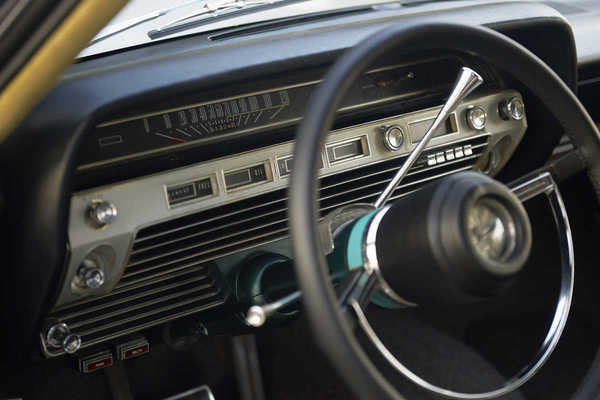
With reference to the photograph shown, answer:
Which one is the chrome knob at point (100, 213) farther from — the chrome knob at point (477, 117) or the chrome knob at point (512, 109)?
the chrome knob at point (512, 109)

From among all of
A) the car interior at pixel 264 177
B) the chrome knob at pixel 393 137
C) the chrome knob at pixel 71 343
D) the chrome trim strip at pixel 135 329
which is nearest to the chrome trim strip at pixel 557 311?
the car interior at pixel 264 177

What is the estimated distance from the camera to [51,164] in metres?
1.07

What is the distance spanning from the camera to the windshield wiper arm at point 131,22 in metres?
1.42

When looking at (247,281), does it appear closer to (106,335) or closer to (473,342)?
(106,335)

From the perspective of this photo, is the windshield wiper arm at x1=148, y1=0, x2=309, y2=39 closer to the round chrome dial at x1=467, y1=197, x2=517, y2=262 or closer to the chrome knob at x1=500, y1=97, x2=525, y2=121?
the chrome knob at x1=500, y1=97, x2=525, y2=121

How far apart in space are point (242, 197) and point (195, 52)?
0.91 feet

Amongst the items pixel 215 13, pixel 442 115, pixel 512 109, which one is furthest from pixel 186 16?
pixel 512 109

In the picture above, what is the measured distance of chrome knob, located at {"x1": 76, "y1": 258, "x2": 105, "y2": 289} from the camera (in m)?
1.27

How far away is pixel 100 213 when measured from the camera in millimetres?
1201

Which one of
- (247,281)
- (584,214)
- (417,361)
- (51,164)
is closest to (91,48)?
(51,164)

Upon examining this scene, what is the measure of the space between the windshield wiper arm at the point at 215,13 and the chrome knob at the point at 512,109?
513 millimetres

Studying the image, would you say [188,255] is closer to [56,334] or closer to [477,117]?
[56,334]

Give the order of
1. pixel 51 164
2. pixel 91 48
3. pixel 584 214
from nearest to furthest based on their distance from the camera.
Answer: pixel 51 164 < pixel 91 48 < pixel 584 214

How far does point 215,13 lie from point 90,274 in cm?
63
